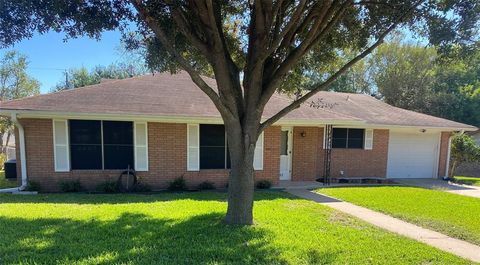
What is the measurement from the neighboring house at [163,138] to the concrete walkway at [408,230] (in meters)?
2.75

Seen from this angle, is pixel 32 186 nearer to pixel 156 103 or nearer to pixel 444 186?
pixel 156 103

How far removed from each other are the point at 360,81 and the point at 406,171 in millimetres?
17959

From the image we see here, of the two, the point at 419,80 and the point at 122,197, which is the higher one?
the point at 419,80

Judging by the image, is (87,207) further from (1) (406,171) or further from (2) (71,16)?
(1) (406,171)

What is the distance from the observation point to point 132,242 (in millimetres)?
4656

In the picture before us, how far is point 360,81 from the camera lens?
3042 centimetres

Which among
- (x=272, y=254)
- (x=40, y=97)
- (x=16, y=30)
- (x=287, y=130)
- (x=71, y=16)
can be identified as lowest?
(x=272, y=254)

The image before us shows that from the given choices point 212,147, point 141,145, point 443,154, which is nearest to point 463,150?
point 443,154

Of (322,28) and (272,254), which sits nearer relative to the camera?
(272,254)

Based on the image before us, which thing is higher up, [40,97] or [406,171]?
[40,97]

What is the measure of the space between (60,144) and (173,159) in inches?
132

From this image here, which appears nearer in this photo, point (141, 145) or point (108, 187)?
point (108, 187)

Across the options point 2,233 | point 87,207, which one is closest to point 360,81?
point 87,207

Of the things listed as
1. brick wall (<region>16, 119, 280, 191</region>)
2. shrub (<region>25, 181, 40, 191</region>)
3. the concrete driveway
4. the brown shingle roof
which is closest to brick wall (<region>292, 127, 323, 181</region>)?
the brown shingle roof
